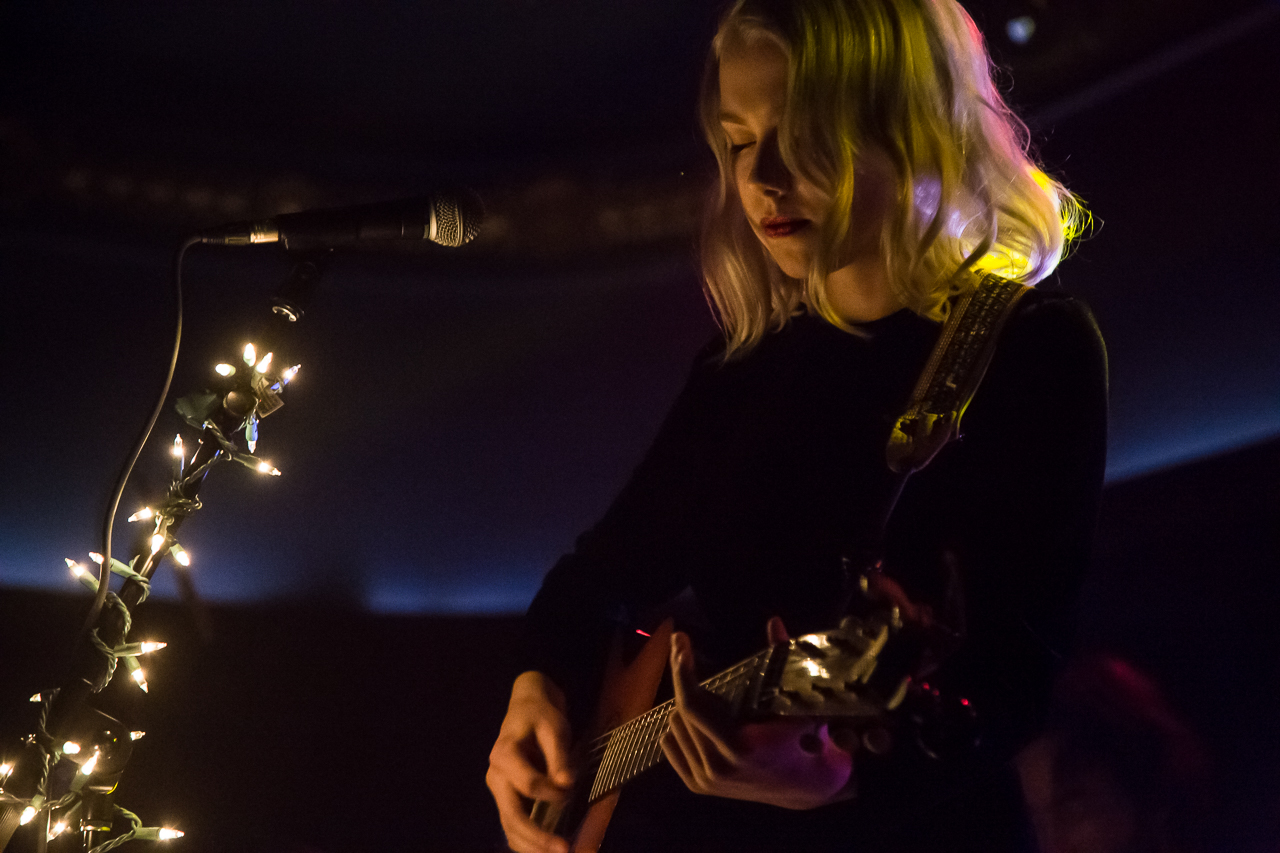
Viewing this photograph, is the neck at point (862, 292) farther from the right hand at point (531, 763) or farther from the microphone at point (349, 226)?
the right hand at point (531, 763)

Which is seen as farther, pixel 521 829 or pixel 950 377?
pixel 521 829

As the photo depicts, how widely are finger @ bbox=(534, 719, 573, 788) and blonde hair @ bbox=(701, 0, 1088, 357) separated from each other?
718 mm

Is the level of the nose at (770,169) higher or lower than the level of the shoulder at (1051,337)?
higher

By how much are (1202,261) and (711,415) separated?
1280 mm

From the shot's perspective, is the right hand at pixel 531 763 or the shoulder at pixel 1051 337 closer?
the shoulder at pixel 1051 337

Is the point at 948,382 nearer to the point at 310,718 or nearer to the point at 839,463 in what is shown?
the point at 839,463

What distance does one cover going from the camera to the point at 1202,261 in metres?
2.04

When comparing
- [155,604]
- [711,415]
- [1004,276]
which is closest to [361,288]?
[155,604]

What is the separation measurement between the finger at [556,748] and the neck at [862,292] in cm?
73

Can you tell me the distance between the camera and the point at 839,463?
1.22 metres

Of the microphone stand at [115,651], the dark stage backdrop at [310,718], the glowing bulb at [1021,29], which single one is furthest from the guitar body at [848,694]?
the glowing bulb at [1021,29]

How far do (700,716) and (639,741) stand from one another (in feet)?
0.91

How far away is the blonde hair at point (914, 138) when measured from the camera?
1186 millimetres

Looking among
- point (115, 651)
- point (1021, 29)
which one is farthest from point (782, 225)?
point (1021, 29)
